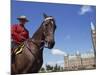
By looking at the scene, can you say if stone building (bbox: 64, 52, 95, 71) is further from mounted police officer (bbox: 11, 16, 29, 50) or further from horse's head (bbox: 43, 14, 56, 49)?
mounted police officer (bbox: 11, 16, 29, 50)

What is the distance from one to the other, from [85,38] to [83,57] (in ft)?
0.59

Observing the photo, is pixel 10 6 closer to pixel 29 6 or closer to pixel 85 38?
pixel 29 6

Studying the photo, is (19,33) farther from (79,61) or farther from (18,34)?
(79,61)

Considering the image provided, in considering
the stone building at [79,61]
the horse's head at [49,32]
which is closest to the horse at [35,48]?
the horse's head at [49,32]

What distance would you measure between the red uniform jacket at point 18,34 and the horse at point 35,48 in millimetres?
44

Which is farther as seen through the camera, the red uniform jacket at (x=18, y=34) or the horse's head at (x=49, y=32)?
the horse's head at (x=49, y=32)

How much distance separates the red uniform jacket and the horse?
44 mm

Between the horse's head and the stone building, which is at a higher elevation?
the horse's head

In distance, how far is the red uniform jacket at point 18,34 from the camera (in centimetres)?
191

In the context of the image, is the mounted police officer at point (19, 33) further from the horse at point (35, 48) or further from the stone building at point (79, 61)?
the stone building at point (79, 61)

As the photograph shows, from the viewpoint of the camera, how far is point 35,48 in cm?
201

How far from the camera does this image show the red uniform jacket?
6.28 feet

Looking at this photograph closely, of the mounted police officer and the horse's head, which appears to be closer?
the mounted police officer

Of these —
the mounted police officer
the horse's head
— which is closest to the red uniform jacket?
the mounted police officer
